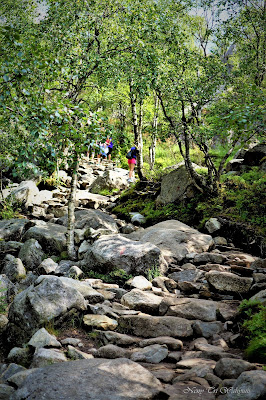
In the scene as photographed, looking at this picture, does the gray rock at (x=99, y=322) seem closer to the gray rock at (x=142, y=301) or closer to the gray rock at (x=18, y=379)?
the gray rock at (x=142, y=301)

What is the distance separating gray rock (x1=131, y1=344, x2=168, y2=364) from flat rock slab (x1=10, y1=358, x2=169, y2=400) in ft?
2.52

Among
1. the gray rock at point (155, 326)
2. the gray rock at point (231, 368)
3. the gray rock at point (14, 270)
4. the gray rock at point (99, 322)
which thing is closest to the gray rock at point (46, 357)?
the gray rock at point (99, 322)

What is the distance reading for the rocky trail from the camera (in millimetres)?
3633

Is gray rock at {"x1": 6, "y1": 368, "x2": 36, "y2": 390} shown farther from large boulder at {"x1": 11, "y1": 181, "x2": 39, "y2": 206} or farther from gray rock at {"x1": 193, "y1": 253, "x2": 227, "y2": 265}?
large boulder at {"x1": 11, "y1": 181, "x2": 39, "y2": 206}

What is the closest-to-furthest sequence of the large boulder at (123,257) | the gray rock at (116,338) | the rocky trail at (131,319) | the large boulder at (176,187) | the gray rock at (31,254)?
the rocky trail at (131,319)
the gray rock at (116,338)
the large boulder at (123,257)
the gray rock at (31,254)
the large boulder at (176,187)

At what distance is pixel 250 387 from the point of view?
10.1ft

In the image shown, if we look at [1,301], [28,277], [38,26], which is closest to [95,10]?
[38,26]

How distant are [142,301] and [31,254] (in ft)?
17.2

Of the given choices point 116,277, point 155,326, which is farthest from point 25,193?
point 155,326

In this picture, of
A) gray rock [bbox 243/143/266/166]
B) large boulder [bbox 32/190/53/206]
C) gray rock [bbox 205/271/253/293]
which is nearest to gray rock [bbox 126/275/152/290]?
gray rock [bbox 205/271/253/293]

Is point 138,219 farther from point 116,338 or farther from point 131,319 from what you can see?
point 116,338

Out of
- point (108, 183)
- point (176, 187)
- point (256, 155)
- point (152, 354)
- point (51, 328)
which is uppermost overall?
point (256, 155)

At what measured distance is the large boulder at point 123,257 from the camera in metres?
8.88

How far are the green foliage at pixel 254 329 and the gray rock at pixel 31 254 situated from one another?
23.1ft
